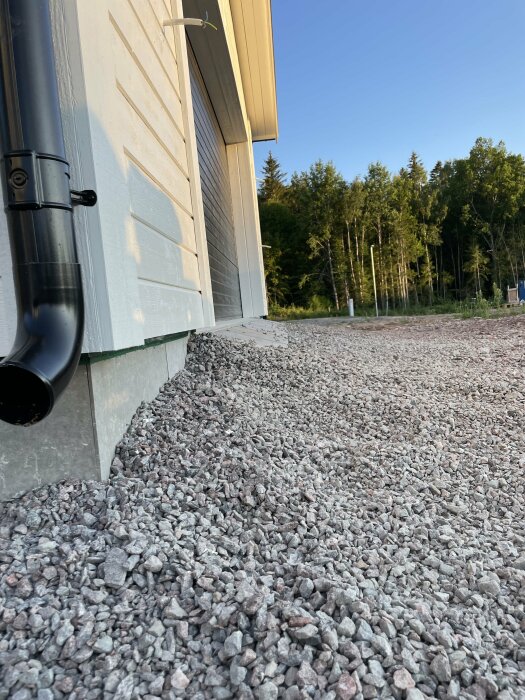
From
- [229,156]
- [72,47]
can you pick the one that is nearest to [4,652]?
[72,47]

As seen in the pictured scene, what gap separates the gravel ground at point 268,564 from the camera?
890 mm

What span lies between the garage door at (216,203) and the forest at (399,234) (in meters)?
13.9

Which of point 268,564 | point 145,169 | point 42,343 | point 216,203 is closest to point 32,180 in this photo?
point 42,343

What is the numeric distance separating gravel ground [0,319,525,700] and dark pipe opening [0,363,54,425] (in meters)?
0.35

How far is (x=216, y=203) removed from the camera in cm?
519

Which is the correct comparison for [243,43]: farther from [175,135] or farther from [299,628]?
[299,628]

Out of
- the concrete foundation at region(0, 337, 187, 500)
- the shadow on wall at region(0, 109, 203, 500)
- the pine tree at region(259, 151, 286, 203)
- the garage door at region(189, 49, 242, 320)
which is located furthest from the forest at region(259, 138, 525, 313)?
the concrete foundation at region(0, 337, 187, 500)

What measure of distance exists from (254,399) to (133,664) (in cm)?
153

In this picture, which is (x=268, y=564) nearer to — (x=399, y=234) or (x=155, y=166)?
(x=155, y=166)

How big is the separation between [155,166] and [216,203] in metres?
3.10

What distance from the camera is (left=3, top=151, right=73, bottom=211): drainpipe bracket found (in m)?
1.09

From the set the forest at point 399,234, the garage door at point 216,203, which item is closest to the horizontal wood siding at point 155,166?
the garage door at point 216,203

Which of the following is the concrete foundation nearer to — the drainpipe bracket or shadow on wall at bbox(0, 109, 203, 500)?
shadow on wall at bbox(0, 109, 203, 500)

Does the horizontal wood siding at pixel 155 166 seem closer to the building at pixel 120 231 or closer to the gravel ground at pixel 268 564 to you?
the building at pixel 120 231
